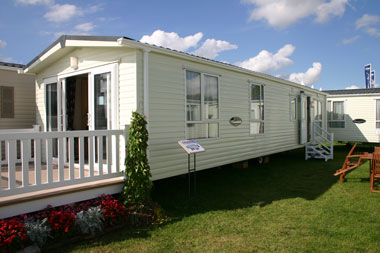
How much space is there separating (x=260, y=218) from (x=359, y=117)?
507 inches

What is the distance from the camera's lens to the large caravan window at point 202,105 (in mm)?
6035

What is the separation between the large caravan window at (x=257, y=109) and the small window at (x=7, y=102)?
665cm

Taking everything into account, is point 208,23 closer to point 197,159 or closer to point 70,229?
point 197,159

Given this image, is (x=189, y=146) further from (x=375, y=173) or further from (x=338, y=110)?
(x=338, y=110)

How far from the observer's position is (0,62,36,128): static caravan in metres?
7.70

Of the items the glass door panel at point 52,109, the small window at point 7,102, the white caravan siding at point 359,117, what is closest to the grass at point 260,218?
the glass door panel at point 52,109

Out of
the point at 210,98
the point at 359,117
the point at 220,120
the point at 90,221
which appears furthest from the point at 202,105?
the point at 359,117

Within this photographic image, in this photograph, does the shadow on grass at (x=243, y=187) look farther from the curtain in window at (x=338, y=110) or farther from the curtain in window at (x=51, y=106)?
the curtain in window at (x=338, y=110)

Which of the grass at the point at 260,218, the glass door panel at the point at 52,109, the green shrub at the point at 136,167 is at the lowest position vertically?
the grass at the point at 260,218

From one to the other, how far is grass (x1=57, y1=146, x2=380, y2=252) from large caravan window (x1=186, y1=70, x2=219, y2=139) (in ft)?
4.26

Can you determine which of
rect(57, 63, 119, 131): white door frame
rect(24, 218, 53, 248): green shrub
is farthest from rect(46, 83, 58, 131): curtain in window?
rect(24, 218, 53, 248): green shrub

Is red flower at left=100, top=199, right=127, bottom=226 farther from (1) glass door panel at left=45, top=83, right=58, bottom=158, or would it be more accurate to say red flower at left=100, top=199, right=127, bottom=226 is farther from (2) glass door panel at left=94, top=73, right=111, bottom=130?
(1) glass door panel at left=45, top=83, right=58, bottom=158

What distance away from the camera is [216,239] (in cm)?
378

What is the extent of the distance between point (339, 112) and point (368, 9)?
543 cm
